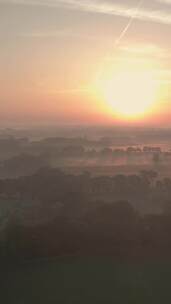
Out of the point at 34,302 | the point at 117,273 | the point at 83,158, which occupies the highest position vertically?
the point at 83,158

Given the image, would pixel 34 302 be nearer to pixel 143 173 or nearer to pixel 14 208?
pixel 14 208

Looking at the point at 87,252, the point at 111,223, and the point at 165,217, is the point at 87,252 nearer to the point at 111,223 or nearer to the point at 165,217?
the point at 111,223

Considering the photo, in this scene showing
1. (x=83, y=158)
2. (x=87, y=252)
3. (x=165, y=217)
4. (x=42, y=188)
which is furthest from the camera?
(x=83, y=158)

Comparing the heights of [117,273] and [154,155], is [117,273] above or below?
below

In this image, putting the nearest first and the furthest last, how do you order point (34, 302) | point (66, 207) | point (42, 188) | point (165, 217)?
point (34, 302), point (165, 217), point (66, 207), point (42, 188)

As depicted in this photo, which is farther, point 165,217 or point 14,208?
point 14,208

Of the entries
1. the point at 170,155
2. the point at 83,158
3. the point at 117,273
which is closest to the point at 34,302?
the point at 117,273
